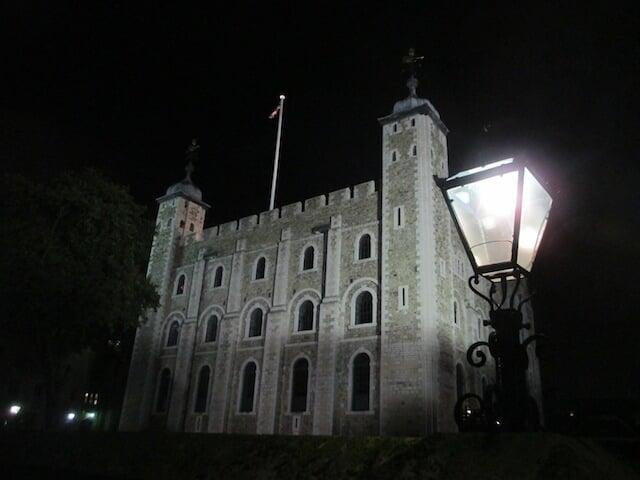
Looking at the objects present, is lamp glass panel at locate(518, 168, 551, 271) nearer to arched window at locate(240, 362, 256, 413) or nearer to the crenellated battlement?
the crenellated battlement

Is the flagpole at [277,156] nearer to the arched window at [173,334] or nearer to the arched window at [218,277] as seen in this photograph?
the arched window at [218,277]

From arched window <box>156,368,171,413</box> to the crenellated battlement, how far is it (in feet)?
26.2

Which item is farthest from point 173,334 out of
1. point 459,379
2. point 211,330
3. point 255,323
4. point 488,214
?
point 488,214

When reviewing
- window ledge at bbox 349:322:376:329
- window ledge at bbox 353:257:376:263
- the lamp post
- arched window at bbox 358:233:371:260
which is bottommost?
the lamp post

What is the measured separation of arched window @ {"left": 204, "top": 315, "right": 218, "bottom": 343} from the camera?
87.3 ft

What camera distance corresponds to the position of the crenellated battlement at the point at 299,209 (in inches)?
932

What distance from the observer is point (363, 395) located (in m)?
19.8

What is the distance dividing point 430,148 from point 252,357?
12.7 metres

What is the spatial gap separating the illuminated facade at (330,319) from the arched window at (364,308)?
0.20 feet

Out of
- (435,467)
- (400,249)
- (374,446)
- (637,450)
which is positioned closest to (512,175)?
(435,467)

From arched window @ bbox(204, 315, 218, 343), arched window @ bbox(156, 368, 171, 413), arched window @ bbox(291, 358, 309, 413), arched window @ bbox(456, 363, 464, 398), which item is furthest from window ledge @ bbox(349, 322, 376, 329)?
arched window @ bbox(156, 368, 171, 413)

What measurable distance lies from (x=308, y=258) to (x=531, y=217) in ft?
67.6

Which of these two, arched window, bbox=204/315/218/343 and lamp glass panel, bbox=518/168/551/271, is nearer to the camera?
lamp glass panel, bbox=518/168/551/271

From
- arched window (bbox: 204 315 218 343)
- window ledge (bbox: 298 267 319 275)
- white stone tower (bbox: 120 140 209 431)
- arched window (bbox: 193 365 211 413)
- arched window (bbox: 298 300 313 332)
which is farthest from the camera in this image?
white stone tower (bbox: 120 140 209 431)
